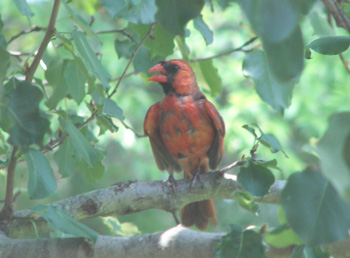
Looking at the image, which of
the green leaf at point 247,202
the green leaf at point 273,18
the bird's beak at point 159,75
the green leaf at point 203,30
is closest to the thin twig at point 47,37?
the green leaf at point 203,30

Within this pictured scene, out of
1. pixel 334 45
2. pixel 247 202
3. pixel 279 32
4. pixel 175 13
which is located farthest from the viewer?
pixel 247 202

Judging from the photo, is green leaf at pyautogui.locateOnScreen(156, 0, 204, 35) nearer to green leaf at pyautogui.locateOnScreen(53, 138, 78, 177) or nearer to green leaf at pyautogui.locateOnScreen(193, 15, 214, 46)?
green leaf at pyautogui.locateOnScreen(193, 15, 214, 46)

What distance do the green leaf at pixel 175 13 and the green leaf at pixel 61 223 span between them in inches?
34.4

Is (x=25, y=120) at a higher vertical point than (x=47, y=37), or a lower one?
lower

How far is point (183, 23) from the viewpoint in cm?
100

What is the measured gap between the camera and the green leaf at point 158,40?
93.9 inches

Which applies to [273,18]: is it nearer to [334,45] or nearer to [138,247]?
[334,45]

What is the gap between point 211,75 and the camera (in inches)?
123

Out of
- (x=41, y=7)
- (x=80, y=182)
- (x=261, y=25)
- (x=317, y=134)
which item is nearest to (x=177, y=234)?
(x=261, y=25)

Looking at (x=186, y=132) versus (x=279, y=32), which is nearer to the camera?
(x=279, y=32)

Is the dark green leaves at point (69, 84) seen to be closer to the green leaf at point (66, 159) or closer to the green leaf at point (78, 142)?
the green leaf at point (78, 142)

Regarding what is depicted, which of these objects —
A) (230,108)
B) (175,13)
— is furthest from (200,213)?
(230,108)

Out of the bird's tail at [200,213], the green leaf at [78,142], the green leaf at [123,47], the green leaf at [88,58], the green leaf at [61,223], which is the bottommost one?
the bird's tail at [200,213]

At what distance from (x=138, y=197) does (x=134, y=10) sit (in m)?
1.04
